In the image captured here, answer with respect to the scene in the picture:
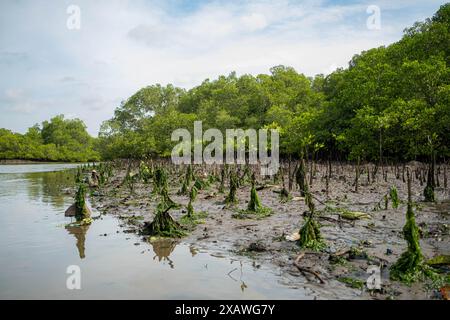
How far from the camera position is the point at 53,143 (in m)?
85.4

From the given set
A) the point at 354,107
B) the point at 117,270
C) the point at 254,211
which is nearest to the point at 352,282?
the point at 117,270

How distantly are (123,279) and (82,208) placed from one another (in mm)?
5415

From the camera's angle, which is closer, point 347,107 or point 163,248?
point 163,248

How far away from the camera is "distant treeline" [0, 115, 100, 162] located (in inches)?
2881

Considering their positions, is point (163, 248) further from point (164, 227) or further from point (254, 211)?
point (254, 211)

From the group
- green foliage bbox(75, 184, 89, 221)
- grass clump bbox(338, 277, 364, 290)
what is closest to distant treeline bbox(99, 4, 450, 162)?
grass clump bbox(338, 277, 364, 290)

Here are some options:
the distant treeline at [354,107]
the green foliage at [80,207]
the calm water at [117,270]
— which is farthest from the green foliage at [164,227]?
the distant treeline at [354,107]

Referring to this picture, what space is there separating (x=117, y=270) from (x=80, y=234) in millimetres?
3243

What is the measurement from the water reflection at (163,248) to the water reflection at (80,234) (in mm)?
1369

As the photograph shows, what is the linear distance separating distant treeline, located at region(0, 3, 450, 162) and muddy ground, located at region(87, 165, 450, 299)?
206 inches
